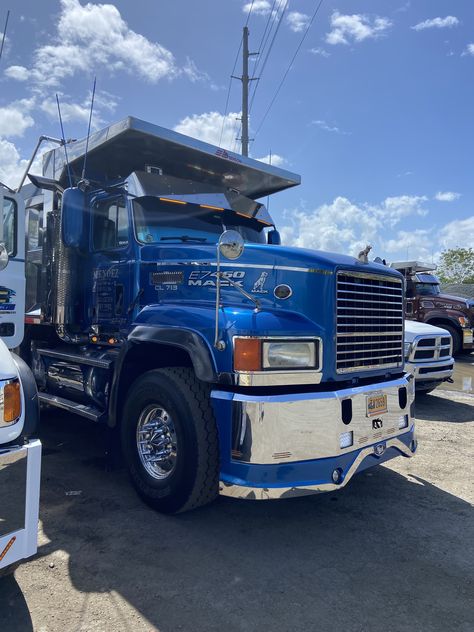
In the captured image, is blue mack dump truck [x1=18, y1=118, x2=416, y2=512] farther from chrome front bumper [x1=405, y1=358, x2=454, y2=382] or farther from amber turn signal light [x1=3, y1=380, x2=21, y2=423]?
chrome front bumper [x1=405, y1=358, x2=454, y2=382]

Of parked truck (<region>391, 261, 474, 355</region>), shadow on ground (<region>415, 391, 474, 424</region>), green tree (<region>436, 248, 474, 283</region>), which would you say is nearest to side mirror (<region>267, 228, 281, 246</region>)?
shadow on ground (<region>415, 391, 474, 424</region>)

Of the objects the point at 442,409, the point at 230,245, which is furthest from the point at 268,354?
the point at 442,409

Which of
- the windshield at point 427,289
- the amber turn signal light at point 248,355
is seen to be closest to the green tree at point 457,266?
the windshield at point 427,289

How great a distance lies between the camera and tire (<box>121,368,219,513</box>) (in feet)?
11.0

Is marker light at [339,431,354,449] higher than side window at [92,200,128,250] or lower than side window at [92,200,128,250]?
lower

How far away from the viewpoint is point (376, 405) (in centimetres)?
364

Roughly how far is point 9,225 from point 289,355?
3.27 metres

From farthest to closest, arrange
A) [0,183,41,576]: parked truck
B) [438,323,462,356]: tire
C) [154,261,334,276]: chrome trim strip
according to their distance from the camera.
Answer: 1. [438,323,462,356]: tire
2. [154,261,334,276]: chrome trim strip
3. [0,183,41,576]: parked truck

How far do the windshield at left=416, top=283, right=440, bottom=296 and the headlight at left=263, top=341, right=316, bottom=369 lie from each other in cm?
1217

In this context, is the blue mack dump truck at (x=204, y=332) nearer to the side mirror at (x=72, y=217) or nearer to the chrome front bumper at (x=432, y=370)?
the side mirror at (x=72, y=217)

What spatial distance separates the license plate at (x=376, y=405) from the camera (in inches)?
140

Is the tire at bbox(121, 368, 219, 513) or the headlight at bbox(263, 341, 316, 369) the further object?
the tire at bbox(121, 368, 219, 513)

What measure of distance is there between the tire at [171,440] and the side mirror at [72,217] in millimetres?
1711

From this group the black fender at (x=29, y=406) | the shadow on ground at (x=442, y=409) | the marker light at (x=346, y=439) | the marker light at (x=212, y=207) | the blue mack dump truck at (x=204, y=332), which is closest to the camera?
the black fender at (x=29, y=406)
